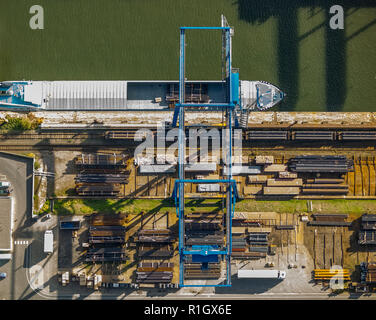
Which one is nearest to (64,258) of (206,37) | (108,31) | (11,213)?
(11,213)

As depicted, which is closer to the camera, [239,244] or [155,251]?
[239,244]

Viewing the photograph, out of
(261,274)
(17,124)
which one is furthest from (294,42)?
(17,124)

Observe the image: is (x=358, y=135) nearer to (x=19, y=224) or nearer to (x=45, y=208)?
(x=45, y=208)

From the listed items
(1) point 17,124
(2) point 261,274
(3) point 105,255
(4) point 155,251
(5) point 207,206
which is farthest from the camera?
(1) point 17,124

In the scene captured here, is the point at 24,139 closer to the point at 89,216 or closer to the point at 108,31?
the point at 89,216

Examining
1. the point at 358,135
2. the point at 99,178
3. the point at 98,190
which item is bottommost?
the point at 98,190

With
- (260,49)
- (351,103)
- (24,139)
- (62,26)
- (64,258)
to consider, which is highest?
(62,26)

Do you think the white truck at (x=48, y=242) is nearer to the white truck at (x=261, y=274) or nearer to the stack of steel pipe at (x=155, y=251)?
the stack of steel pipe at (x=155, y=251)
